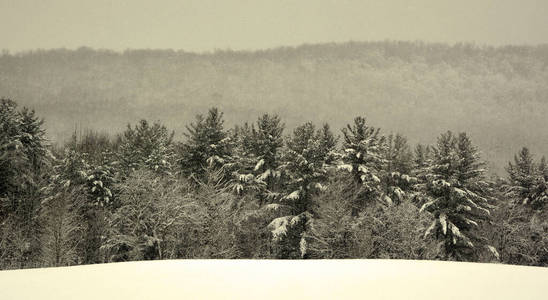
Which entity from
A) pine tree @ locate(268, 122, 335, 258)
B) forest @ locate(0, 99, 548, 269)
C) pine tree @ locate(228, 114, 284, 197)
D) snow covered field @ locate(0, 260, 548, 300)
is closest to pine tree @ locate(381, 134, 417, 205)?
forest @ locate(0, 99, 548, 269)

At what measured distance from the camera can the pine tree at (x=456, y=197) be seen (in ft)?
117

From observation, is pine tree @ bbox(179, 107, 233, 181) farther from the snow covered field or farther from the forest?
the snow covered field

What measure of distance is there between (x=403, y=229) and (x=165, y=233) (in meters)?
15.6

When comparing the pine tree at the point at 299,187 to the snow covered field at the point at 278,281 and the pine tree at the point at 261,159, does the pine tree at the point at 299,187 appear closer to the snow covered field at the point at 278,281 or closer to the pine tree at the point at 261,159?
the pine tree at the point at 261,159

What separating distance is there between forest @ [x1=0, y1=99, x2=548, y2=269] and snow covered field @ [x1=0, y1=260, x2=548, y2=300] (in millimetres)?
21977

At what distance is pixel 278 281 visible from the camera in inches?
305

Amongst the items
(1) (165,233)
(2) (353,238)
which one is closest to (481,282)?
(1) (165,233)

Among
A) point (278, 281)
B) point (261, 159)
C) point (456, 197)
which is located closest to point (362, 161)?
point (456, 197)

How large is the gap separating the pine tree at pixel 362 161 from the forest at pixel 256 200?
11 centimetres

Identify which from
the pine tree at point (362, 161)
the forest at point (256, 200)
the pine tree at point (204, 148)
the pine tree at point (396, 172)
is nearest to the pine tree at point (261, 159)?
the forest at point (256, 200)

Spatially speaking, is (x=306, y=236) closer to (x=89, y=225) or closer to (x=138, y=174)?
(x=138, y=174)

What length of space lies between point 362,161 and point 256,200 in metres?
8.54

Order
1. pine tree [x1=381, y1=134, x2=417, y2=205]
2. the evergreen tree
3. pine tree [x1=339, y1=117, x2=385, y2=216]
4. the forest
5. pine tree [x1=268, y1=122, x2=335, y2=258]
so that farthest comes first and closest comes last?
the evergreen tree, pine tree [x1=381, y1=134, x2=417, y2=205], pine tree [x1=339, y1=117, x2=385, y2=216], pine tree [x1=268, y1=122, x2=335, y2=258], the forest

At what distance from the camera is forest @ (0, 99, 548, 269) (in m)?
33.6
